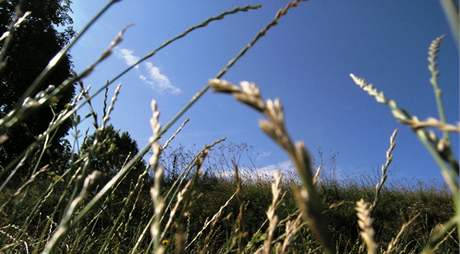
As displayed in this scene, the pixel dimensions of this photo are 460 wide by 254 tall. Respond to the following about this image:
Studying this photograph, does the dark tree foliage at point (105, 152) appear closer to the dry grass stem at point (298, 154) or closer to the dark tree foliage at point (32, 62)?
the dry grass stem at point (298, 154)

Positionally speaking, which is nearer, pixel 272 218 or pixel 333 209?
pixel 272 218

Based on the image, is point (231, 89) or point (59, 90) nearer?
point (231, 89)

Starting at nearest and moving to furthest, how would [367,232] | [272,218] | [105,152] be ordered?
[367,232]
[272,218]
[105,152]

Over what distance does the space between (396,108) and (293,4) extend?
45cm

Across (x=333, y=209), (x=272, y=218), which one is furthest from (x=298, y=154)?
(x=333, y=209)

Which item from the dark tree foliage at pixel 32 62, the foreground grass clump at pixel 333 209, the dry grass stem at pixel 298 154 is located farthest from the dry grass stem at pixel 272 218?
the dark tree foliage at pixel 32 62

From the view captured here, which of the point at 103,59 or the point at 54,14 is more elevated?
the point at 54,14

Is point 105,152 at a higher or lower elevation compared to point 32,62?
lower

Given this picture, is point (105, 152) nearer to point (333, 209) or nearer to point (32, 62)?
point (333, 209)

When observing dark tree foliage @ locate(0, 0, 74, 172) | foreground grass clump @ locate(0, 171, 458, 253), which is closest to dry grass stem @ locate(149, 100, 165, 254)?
foreground grass clump @ locate(0, 171, 458, 253)

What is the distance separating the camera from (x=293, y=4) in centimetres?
93

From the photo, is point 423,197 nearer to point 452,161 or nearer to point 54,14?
point 452,161

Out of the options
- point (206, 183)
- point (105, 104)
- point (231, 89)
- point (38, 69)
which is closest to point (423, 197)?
point (206, 183)

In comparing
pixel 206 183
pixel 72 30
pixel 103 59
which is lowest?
pixel 103 59
